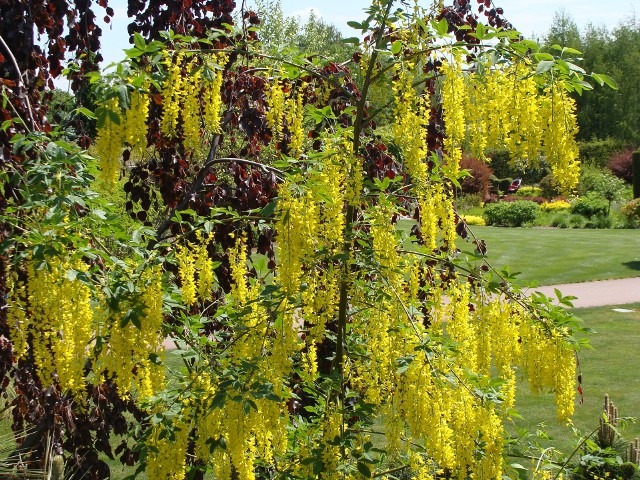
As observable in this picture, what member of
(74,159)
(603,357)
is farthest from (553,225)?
(74,159)

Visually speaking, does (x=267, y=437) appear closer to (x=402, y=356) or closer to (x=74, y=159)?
(x=402, y=356)

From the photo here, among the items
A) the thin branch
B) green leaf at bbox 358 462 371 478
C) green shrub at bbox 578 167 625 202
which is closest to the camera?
green leaf at bbox 358 462 371 478

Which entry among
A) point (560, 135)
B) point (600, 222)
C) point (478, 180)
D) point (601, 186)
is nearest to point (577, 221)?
point (600, 222)

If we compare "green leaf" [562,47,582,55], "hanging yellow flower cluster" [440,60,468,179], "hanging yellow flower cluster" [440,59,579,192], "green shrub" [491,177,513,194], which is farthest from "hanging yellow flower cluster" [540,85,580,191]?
"green shrub" [491,177,513,194]

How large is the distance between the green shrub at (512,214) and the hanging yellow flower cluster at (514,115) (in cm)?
1823

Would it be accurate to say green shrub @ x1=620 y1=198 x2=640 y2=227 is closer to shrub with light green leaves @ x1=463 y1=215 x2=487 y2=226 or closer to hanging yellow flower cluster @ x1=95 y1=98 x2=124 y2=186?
Answer: shrub with light green leaves @ x1=463 y1=215 x2=487 y2=226

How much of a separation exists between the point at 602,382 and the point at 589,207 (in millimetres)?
14094

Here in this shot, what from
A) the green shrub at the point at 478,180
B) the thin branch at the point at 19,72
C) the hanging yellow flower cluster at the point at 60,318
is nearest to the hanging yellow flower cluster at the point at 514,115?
the hanging yellow flower cluster at the point at 60,318

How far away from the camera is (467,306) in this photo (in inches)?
133

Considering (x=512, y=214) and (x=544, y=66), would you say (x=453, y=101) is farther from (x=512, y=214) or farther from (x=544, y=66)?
(x=512, y=214)

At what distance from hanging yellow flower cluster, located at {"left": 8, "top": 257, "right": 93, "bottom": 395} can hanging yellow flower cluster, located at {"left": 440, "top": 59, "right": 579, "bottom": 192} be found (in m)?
1.47

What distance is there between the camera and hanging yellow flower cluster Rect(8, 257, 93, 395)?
2727mm

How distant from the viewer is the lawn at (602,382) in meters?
6.34

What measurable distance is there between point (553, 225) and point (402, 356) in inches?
743
